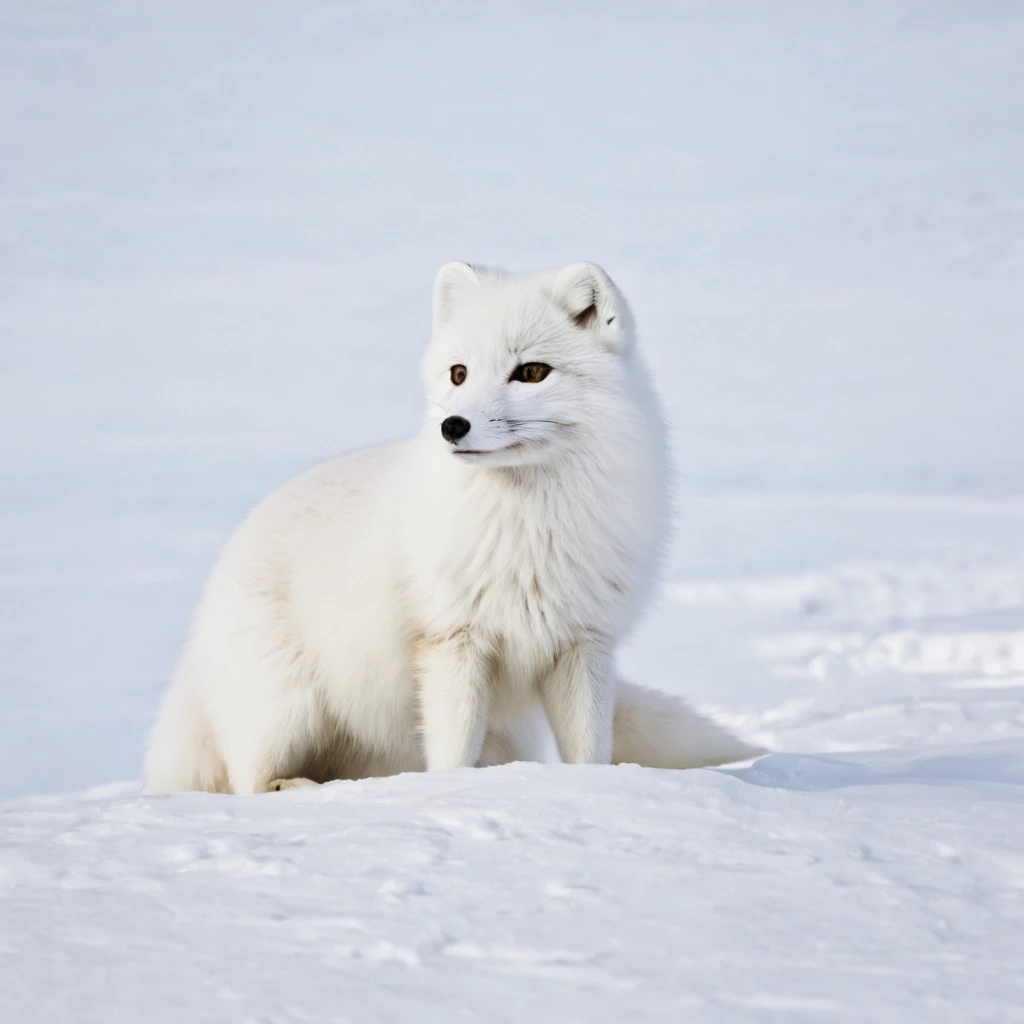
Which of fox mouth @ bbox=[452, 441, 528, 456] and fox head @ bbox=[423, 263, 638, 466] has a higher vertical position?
fox head @ bbox=[423, 263, 638, 466]

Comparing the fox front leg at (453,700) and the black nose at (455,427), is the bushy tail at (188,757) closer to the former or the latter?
the fox front leg at (453,700)

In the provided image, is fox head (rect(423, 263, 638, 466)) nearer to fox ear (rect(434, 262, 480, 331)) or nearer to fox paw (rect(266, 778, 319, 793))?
fox ear (rect(434, 262, 480, 331))

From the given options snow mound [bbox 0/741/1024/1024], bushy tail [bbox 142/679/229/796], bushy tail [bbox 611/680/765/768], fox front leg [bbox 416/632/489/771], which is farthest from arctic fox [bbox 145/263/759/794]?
snow mound [bbox 0/741/1024/1024]

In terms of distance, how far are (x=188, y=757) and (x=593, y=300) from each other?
88.5 inches

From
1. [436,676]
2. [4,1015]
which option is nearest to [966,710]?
[436,676]

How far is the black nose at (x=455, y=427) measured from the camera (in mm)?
3754

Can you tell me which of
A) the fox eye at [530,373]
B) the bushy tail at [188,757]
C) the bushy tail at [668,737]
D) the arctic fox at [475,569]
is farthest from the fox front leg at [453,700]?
the bushy tail at [188,757]

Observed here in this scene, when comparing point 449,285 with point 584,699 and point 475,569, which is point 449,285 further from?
point 584,699

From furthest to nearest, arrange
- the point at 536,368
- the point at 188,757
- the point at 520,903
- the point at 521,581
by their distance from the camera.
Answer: the point at 188,757 < the point at 521,581 < the point at 536,368 < the point at 520,903

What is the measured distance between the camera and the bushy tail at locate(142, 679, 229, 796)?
4.92 metres

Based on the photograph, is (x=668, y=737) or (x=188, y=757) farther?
(x=188, y=757)

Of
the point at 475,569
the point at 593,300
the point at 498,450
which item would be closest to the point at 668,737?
the point at 475,569

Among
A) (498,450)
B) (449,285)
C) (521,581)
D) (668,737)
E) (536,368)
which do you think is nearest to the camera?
(498,450)

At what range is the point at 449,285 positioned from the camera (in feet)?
14.4
